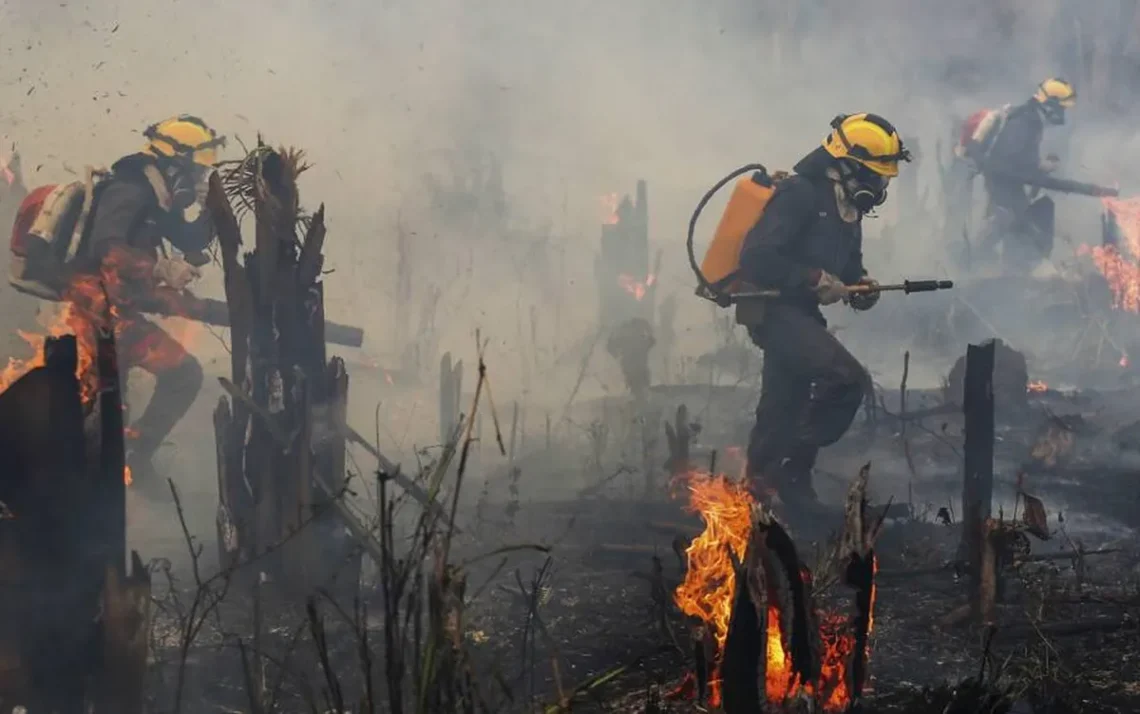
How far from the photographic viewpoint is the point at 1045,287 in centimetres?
1655

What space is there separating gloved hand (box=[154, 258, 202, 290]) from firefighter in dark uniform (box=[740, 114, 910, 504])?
13.6ft

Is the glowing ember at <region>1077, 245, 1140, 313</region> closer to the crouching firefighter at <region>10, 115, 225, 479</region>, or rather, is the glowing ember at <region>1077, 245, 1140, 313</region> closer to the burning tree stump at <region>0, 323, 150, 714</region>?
the crouching firefighter at <region>10, 115, 225, 479</region>

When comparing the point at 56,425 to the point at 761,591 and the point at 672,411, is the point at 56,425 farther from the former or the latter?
the point at 672,411

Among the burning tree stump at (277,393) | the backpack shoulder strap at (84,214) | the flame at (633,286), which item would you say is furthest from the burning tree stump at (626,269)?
the burning tree stump at (277,393)

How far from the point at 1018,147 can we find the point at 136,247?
13.7 metres

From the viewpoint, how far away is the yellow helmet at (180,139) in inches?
301

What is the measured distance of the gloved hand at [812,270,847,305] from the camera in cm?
674

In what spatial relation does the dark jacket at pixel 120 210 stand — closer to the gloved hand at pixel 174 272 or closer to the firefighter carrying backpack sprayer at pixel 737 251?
the gloved hand at pixel 174 272

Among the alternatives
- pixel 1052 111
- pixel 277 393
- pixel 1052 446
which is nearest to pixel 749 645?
pixel 277 393

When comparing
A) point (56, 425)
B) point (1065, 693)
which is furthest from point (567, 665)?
point (56, 425)

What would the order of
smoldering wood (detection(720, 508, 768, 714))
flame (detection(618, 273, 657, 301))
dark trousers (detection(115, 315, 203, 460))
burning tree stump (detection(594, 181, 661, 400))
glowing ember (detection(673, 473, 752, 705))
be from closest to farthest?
smoldering wood (detection(720, 508, 768, 714)), glowing ember (detection(673, 473, 752, 705)), dark trousers (detection(115, 315, 203, 460)), burning tree stump (detection(594, 181, 661, 400)), flame (detection(618, 273, 657, 301))

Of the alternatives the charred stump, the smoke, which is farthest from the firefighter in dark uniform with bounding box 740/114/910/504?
the smoke

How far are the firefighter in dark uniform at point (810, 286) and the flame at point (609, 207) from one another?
35.6 ft

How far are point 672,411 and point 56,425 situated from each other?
8.30 metres
